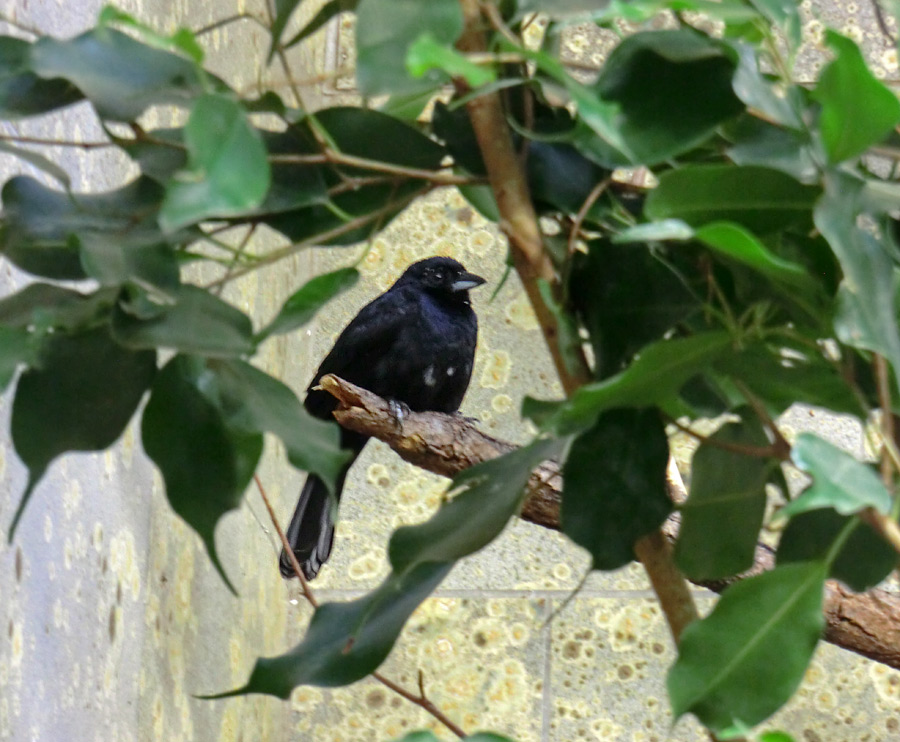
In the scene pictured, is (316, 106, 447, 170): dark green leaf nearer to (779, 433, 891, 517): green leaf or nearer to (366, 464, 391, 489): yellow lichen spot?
(779, 433, 891, 517): green leaf

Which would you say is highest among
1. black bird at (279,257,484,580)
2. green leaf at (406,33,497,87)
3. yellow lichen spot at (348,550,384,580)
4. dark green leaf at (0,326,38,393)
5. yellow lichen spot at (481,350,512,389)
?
green leaf at (406,33,497,87)

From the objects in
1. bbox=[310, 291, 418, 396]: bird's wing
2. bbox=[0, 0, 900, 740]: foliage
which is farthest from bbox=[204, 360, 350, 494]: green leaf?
bbox=[310, 291, 418, 396]: bird's wing

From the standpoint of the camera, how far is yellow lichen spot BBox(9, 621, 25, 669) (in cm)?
130

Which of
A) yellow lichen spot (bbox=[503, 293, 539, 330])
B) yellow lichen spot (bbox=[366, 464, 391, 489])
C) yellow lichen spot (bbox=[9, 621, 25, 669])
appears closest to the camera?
yellow lichen spot (bbox=[9, 621, 25, 669])

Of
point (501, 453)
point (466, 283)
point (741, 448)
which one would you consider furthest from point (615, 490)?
point (466, 283)

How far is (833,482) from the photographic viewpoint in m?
0.46

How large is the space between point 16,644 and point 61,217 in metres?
0.90

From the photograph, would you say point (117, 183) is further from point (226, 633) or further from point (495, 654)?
point (495, 654)

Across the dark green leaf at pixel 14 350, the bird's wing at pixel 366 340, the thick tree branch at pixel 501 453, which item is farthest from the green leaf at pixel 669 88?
the bird's wing at pixel 366 340

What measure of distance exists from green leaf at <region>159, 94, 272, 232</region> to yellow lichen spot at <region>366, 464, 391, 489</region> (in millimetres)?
2901

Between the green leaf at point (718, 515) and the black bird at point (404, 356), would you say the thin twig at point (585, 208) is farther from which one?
the black bird at point (404, 356)

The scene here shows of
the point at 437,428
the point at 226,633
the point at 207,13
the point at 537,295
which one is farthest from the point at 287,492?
the point at 537,295

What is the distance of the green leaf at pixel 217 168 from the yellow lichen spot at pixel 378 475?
2.90m

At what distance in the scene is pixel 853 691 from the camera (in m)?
3.03
